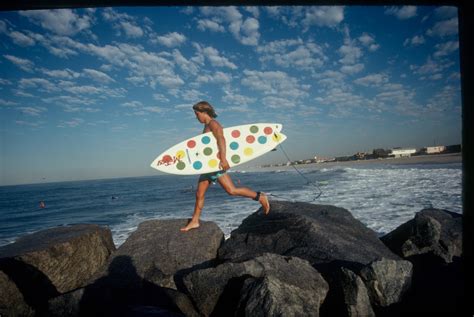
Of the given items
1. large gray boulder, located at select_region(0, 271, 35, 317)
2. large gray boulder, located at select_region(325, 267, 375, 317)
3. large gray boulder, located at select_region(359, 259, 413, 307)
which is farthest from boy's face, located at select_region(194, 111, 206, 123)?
large gray boulder, located at select_region(0, 271, 35, 317)

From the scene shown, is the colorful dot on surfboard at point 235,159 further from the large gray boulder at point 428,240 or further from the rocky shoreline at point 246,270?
the large gray boulder at point 428,240

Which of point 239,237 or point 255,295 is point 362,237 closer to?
point 239,237

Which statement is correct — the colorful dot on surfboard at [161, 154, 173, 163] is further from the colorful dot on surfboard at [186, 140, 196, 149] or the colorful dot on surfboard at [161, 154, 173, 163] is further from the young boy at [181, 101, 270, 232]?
the young boy at [181, 101, 270, 232]

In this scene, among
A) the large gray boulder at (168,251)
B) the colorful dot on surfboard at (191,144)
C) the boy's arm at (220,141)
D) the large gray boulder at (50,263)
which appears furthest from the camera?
the colorful dot on surfboard at (191,144)

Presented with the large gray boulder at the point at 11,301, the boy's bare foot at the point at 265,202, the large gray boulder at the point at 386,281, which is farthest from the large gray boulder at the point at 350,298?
the large gray boulder at the point at 11,301

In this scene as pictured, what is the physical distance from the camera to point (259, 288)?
252 cm

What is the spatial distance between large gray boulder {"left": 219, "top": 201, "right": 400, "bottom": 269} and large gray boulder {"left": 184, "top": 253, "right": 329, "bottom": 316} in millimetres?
360

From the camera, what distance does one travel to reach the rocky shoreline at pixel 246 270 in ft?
8.70

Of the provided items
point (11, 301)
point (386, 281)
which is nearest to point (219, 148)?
point (386, 281)

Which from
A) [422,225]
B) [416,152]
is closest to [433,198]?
[422,225]

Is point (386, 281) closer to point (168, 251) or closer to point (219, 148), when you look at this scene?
point (219, 148)

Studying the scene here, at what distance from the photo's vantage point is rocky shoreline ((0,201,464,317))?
2650mm

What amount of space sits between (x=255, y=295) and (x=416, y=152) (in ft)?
293

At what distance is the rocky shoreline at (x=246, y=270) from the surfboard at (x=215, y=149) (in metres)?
1.24
